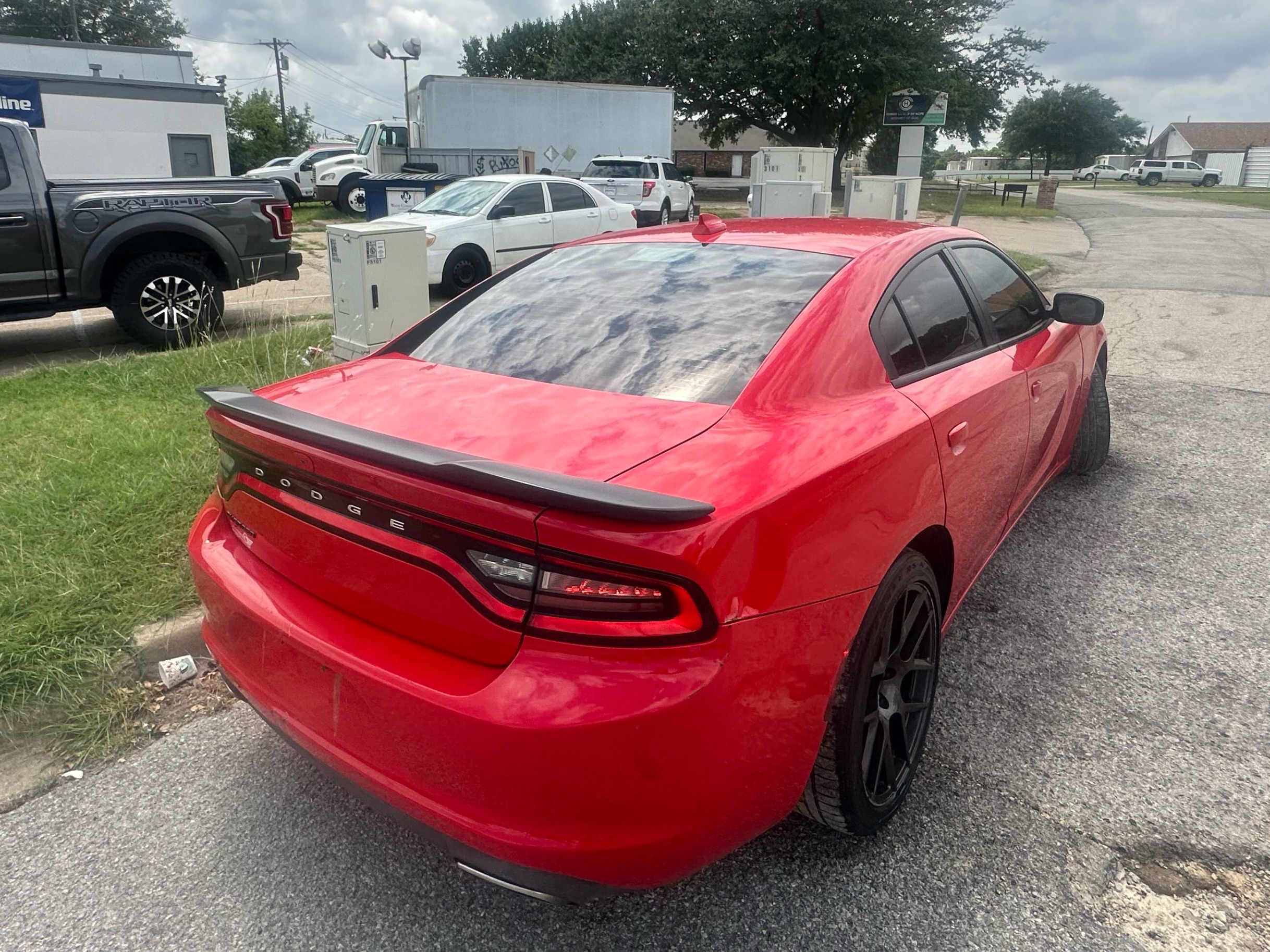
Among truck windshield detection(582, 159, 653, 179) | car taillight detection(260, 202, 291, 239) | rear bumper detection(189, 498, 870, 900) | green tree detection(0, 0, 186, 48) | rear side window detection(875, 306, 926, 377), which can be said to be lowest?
rear bumper detection(189, 498, 870, 900)

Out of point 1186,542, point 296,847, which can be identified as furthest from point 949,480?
point 1186,542

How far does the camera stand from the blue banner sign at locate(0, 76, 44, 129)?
15.9m

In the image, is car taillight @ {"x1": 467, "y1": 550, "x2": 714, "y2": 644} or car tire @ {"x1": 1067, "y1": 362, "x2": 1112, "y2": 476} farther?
car tire @ {"x1": 1067, "y1": 362, "x2": 1112, "y2": 476}

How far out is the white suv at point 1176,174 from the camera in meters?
67.8

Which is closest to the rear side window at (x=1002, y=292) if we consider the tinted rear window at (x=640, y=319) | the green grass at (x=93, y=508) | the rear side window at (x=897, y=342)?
the rear side window at (x=897, y=342)

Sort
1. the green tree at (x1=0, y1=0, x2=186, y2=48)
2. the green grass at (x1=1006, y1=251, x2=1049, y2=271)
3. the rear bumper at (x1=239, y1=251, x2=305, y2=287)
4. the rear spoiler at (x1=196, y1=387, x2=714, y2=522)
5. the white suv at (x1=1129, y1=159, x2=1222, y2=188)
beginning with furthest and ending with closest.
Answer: the white suv at (x1=1129, y1=159, x2=1222, y2=188) < the green tree at (x1=0, y1=0, x2=186, y2=48) < the green grass at (x1=1006, y1=251, x2=1049, y2=271) < the rear bumper at (x1=239, y1=251, x2=305, y2=287) < the rear spoiler at (x1=196, y1=387, x2=714, y2=522)

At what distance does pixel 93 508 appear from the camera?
3914mm

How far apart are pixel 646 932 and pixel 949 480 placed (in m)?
1.42

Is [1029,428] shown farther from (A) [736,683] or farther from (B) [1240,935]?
(A) [736,683]

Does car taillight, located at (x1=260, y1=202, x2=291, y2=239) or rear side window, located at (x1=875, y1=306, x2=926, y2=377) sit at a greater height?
car taillight, located at (x1=260, y1=202, x2=291, y2=239)

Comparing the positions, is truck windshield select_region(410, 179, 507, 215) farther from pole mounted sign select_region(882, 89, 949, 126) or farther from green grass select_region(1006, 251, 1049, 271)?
pole mounted sign select_region(882, 89, 949, 126)

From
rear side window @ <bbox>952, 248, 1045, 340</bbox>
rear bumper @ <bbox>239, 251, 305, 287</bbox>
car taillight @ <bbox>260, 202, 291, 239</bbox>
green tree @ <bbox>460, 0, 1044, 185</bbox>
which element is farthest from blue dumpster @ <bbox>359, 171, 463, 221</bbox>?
green tree @ <bbox>460, 0, 1044, 185</bbox>

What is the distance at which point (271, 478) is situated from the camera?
2.14 meters

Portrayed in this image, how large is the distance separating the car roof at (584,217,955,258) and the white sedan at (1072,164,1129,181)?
275 ft
